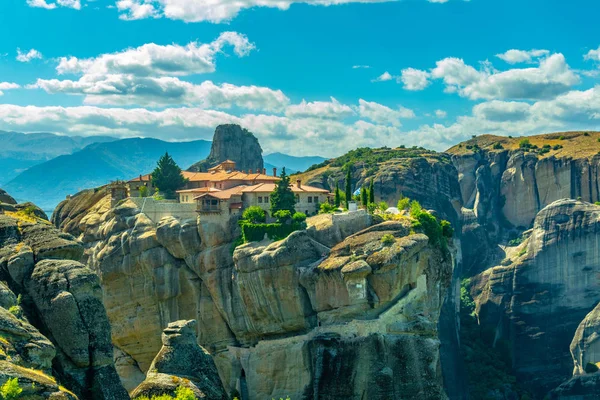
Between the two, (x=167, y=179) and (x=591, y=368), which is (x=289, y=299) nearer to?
(x=167, y=179)

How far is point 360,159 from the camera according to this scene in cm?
15262

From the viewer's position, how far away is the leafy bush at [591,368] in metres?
107

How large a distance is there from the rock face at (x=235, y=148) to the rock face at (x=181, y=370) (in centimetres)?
9601

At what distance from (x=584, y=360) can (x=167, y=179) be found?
51391 millimetres

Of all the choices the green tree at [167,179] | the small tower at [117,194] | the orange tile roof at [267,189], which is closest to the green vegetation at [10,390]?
the orange tile roof at [267,189]

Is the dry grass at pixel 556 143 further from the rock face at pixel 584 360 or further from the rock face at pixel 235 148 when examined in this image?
the rock face at pixel 584 360

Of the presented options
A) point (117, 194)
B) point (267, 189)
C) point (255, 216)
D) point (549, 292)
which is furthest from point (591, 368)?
point (117, 194)

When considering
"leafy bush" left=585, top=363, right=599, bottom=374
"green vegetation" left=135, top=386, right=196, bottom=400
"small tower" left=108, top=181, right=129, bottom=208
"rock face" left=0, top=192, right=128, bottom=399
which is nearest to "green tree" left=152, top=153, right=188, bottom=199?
"small tower" left=108, top=181, right=129, bottom=208

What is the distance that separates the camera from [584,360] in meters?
110

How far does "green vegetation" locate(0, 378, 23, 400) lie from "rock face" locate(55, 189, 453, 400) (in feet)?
153

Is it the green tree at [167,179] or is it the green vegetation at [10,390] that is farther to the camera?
the green tree at [167,179]

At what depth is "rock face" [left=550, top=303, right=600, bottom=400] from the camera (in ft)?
347

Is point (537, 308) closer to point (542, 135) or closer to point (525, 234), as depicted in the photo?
point (525, 234)

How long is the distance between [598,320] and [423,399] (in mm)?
42229
